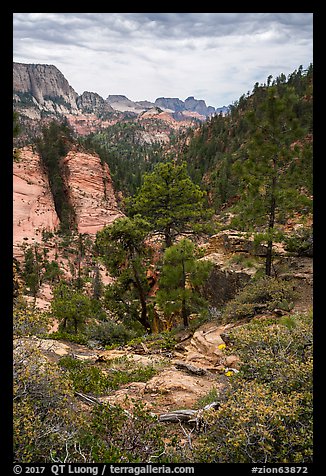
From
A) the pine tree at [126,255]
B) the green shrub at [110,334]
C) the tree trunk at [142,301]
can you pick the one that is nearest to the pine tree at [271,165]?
the pine tree at [126,255]

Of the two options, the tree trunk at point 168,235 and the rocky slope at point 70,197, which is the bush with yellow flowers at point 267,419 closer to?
the tree trunk at point 168,235

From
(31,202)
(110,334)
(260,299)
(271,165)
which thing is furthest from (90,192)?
(260,299)

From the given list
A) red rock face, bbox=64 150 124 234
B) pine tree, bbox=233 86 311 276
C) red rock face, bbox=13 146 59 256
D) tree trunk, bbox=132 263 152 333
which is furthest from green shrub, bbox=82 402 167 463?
red rock face, bbox=64 150 124 234

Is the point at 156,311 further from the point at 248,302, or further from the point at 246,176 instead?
the point at 246,176

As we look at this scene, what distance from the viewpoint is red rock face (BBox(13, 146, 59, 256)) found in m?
32.2

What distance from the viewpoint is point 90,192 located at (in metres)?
40.1

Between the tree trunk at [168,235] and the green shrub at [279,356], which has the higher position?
the tree trunk at [168,235]

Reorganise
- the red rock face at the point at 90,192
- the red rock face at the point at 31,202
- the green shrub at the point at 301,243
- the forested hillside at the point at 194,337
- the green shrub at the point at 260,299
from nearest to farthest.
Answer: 1. the forested hillside at the point at 194,337
2. the green shrub at the point at 260,299
3. the green shrub at the point at 301,243
4. the red rock face at the point at 31,202
5. the red rock face at the point at 90,192

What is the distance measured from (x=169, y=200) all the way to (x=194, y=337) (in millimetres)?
5018

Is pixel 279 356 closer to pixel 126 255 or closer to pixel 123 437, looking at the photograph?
pixel 123 437

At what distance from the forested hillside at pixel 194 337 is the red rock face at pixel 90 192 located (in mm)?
24794

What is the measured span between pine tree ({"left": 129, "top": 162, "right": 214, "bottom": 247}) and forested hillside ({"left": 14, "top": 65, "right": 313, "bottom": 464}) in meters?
0.05

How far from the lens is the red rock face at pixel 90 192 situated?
124 ft
